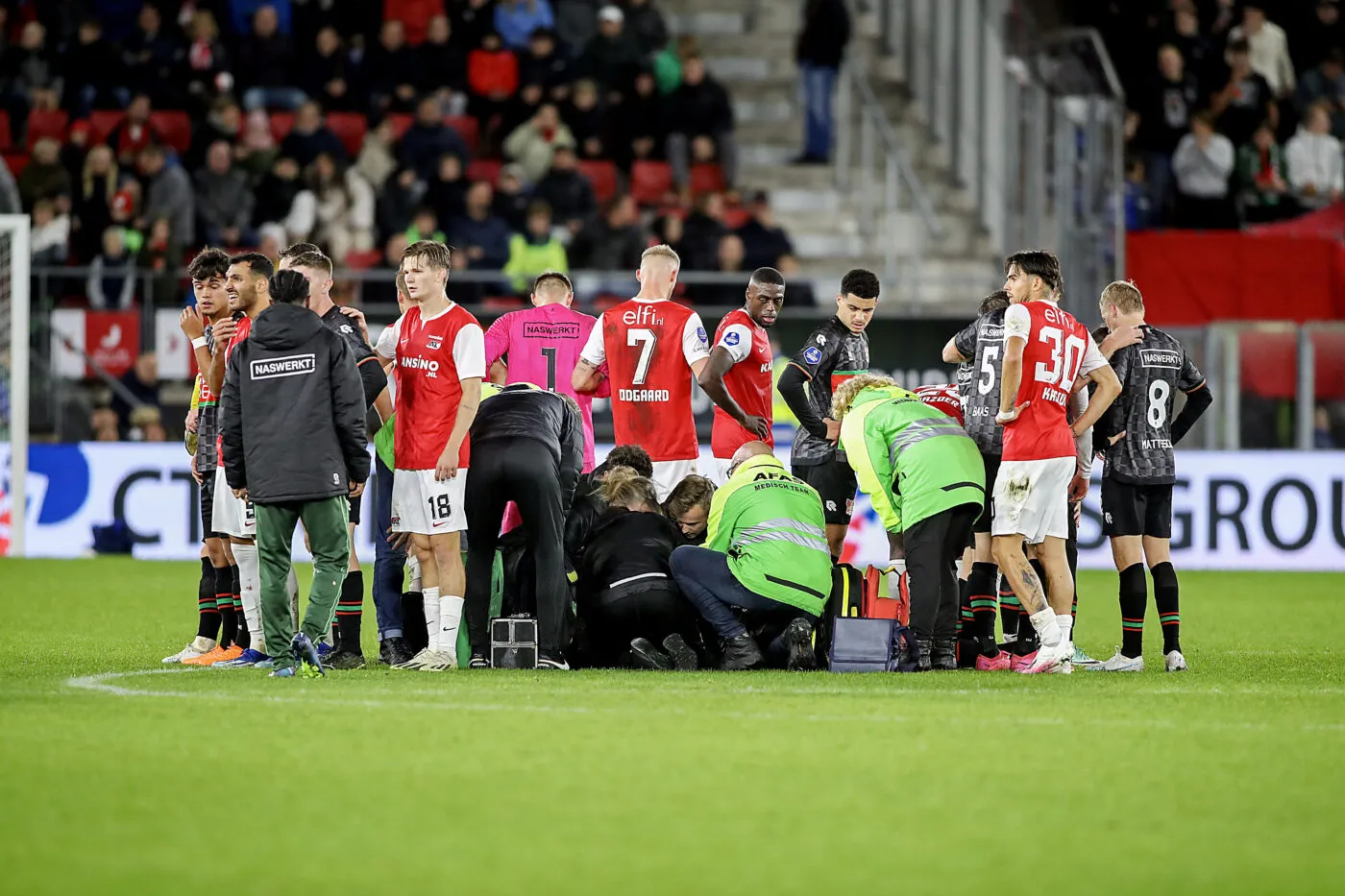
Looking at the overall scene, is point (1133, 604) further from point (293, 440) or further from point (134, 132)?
point (134, 132)

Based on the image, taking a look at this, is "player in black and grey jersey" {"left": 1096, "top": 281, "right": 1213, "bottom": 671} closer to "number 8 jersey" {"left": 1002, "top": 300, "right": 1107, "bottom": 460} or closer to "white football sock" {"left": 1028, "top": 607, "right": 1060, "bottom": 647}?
"white football sock" {"left": 1028, "top": 607, "right": 1060, "bottom": 647}

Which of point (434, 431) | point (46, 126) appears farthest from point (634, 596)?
point (46, 126)

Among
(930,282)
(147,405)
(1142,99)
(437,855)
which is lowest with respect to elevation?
(437,855)

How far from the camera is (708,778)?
6680 millimetres

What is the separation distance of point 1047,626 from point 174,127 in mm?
16399

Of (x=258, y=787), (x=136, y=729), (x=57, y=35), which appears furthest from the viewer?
(x=57, y=35)

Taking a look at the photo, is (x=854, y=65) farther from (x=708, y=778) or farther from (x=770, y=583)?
(x=708, y=778)

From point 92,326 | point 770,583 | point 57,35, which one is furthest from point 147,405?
point 770,583

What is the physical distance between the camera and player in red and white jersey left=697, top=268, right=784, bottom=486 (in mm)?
12016

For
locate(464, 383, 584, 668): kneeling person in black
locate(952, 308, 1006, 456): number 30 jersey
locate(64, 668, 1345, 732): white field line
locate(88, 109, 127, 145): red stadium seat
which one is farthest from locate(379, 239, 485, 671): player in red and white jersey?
locate(88, 109, 127, 145): red stadium seat

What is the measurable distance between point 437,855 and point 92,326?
16001mm

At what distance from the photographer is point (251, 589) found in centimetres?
1070

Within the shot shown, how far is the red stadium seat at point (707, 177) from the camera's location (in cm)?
2434

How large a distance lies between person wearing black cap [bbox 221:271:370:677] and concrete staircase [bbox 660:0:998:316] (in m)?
13.7
